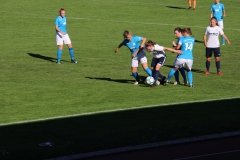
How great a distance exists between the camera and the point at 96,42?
115ft

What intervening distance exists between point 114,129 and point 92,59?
43.3ft

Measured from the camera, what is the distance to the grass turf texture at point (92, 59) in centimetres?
2142

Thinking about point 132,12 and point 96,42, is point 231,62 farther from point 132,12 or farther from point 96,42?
point 132,12

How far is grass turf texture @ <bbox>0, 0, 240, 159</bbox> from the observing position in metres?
21.4

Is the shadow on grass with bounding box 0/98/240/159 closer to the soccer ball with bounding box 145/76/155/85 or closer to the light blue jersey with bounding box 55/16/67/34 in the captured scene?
the soccer ball with bounding box 145/76/155/85

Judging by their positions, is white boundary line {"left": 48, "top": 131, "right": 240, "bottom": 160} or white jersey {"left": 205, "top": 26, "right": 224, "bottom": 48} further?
white jersey {"left": 205, "top": 26, "right": 224, "bottom": 48}

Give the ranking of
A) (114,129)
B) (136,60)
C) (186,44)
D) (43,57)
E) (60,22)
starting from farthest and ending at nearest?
(43,57) → (60,22) → (136,60) → (186,44) → (114,129)

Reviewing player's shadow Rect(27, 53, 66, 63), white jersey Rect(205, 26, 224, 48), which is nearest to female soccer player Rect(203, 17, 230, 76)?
white jersey Rect(205, 26, 224, 48)

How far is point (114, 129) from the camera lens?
1734 centimetres

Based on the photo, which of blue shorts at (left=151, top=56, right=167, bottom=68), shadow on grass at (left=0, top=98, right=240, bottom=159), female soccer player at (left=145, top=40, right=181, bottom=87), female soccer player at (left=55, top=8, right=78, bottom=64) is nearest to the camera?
shadow on grass at (left=0, top=98, right=240, bottom=159)

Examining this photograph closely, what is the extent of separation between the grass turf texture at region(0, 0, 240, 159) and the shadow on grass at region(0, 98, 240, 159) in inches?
18.7

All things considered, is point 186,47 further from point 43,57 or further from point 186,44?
point 43,57

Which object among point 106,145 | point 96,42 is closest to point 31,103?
point 106,145

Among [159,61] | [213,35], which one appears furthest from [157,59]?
[213,35]
